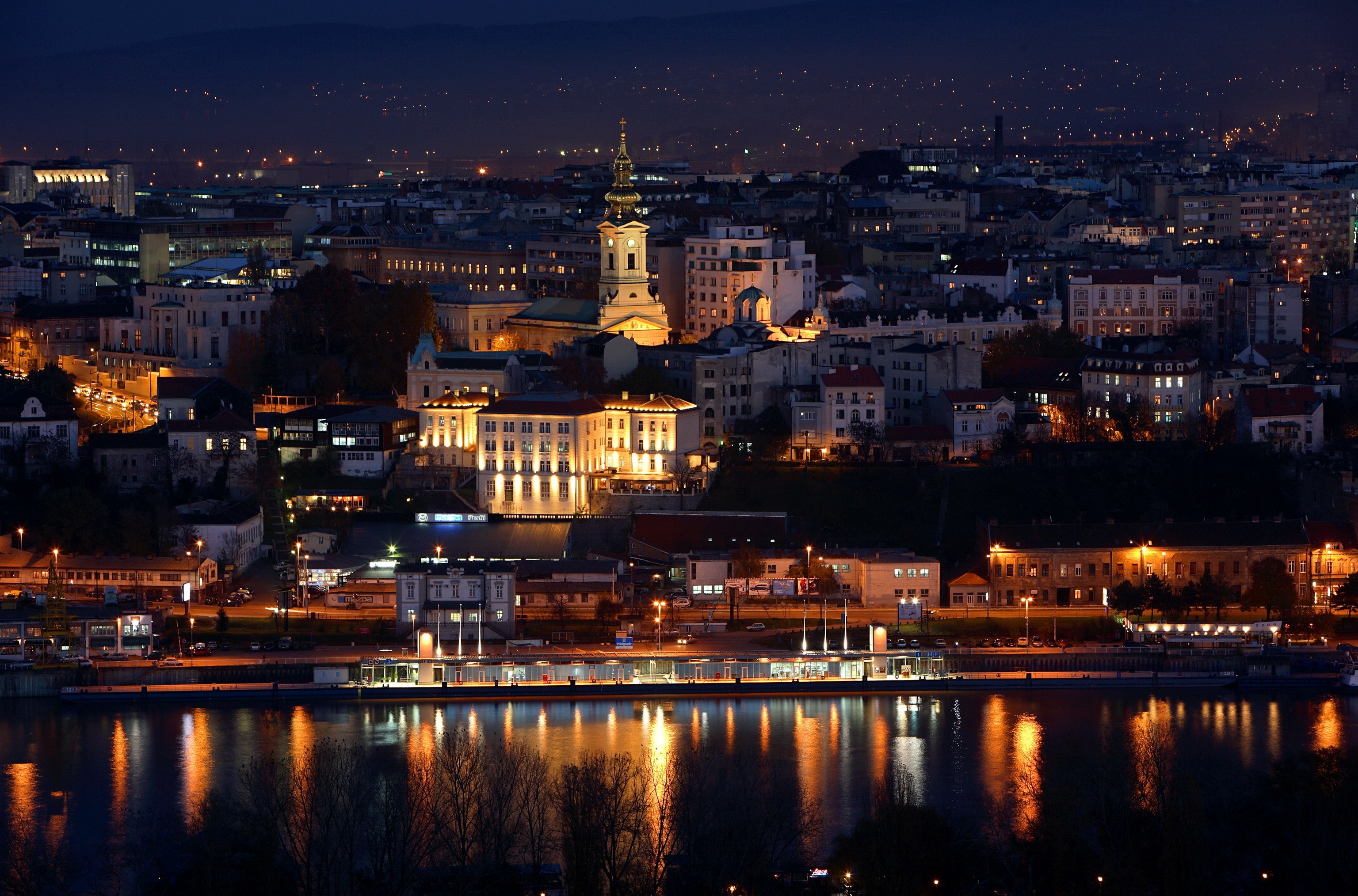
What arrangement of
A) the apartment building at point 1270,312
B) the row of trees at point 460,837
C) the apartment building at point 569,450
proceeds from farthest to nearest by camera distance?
the apartment building at point 1270,312 → the apartment building at point 569,450 → the row of trees at point 460,837

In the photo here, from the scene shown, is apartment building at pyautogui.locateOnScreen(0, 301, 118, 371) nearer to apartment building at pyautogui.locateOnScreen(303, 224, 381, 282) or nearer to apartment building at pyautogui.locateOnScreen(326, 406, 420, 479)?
apartment building at pyautogui.locateOnScreen(303, 224, 381, 282)

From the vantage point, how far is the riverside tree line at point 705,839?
17.8m

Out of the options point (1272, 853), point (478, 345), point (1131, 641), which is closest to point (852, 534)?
point (1131, 641)

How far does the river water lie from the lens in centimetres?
2155

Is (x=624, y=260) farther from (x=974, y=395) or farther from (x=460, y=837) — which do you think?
(x=460, y=837)

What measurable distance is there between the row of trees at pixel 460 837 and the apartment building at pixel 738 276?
611 inches

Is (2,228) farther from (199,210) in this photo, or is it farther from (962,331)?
(962,331)

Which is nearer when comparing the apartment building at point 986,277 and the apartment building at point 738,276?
the apartment building at point 738,276

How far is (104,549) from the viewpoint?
2830cm

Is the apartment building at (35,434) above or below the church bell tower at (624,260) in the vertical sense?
below

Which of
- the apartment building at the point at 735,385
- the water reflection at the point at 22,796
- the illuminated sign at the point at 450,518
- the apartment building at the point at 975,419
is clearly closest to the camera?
the water reflection at the point at 22,796

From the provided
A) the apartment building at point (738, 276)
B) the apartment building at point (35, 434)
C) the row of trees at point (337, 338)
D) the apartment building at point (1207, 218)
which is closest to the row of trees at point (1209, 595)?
the apartment building at point (738, 276)

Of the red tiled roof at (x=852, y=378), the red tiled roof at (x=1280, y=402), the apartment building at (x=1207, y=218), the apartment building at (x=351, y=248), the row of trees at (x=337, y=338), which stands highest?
the apartment building at (x=1207, y=218)

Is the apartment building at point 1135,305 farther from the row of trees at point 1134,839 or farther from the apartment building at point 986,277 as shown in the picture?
the row of trees at point 1134,839
